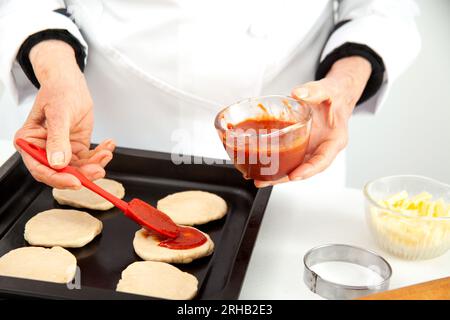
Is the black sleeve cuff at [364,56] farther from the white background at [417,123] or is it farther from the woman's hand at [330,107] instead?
the white background at [417,123]

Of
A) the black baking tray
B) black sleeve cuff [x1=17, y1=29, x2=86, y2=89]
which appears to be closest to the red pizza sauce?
the black baking tray

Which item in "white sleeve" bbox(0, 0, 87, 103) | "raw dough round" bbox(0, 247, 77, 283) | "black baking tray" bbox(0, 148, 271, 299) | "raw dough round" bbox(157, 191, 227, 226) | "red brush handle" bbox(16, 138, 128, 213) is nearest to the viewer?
"black baking tray" bbox(0, 148, 271, 299)

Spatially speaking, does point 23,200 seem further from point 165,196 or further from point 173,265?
point 173,265

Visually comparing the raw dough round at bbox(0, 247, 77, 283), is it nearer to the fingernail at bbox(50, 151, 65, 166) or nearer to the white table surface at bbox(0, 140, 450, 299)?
the fingernail at bbox(50, 151, 65, 166)

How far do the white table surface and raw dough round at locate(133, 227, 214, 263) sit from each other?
11 cm

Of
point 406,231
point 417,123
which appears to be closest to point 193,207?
point 406,231

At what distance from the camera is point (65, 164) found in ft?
4.78

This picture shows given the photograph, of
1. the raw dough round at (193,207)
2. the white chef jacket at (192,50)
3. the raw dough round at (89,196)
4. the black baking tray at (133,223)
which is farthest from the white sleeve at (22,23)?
the raw dough round at (193,207)

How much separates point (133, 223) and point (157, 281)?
0.26m

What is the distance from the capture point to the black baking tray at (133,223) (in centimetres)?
126

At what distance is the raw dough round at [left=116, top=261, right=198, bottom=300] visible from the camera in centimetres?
133

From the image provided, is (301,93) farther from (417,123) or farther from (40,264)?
(417,123)

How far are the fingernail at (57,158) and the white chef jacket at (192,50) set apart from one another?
431mm
